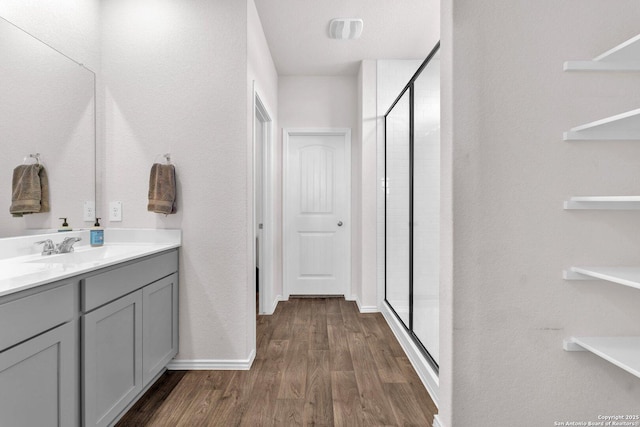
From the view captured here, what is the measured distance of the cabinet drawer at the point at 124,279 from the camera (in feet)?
4.78

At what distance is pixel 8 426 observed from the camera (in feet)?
3.49

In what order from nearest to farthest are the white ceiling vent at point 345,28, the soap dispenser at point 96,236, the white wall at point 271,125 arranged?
the soap dispenser at point 96,236
the white wall at point 271,125
the white ceiling vent at point 345,28

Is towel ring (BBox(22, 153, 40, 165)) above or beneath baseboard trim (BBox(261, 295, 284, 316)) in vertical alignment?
above

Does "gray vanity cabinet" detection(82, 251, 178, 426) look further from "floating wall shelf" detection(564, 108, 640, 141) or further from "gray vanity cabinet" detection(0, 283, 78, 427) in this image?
"floating wall shelf" detection(564, 108, 640, 141)

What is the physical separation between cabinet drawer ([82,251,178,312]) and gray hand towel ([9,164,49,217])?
0.61 metres

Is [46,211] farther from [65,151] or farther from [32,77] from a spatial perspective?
[32,77]

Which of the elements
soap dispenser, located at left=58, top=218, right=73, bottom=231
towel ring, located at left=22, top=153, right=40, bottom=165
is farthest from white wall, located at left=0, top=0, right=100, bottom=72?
soap dispenser, located at left=58, top=218, right=73, bottom=231

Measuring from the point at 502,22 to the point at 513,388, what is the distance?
61.6 inches

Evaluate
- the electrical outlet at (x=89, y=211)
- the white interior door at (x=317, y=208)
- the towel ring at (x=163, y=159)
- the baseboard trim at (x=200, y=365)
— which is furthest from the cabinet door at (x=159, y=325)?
the white interior door at (x=317, y=208)

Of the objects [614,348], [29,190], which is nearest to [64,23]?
[29,190]

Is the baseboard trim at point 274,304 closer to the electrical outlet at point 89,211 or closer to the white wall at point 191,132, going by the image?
the white wall at point 191,132

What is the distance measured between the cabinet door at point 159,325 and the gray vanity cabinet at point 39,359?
532mm

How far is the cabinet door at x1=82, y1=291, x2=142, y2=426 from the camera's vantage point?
1434 millimetres

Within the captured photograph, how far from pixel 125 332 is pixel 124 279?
0.85ft
